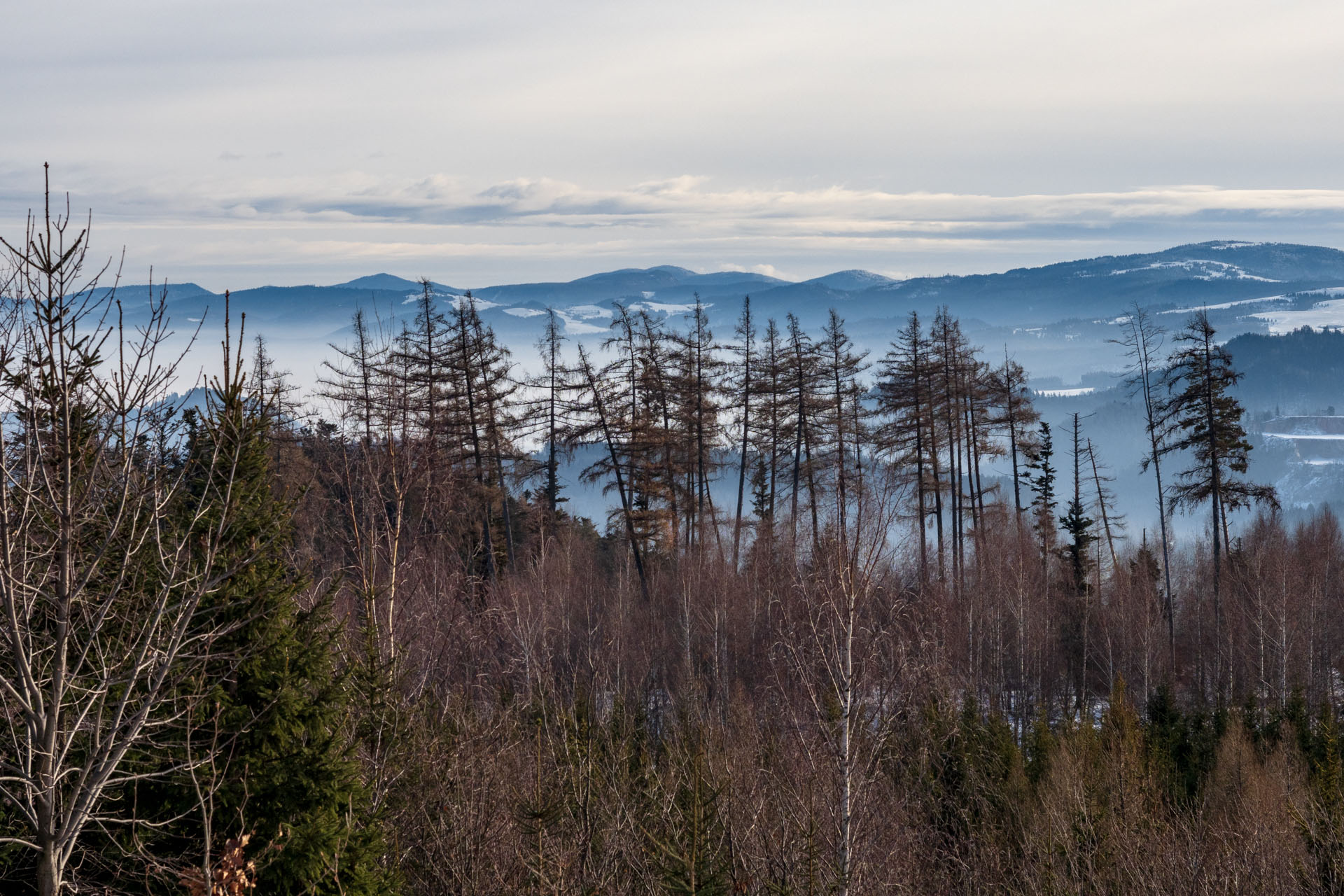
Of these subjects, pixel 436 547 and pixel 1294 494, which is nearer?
pixel 436 547

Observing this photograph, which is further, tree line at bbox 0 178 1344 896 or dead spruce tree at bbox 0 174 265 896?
tree line at bbox 0 178 1344 896

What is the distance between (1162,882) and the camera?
1399 cm

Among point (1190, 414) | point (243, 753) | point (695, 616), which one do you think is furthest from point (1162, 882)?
point (1190, 414)

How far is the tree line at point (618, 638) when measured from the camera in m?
7.62

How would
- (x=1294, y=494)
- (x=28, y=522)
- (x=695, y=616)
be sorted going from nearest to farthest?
1. (x=28, y=522)
2. (x=695, y=616)
3. (x=1294, y=494)

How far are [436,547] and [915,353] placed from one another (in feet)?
75.6

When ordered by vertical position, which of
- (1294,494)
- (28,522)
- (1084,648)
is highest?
(28,522)

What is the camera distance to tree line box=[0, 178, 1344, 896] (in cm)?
762

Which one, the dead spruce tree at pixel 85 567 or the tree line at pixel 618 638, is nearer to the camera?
the dead spruce tree at pixel 85 567

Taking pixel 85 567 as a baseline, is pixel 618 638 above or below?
below

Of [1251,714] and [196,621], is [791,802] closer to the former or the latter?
[196,621]

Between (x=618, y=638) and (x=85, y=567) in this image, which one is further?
(x=618, y=638)

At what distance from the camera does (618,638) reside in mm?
29719

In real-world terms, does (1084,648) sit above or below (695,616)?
below
